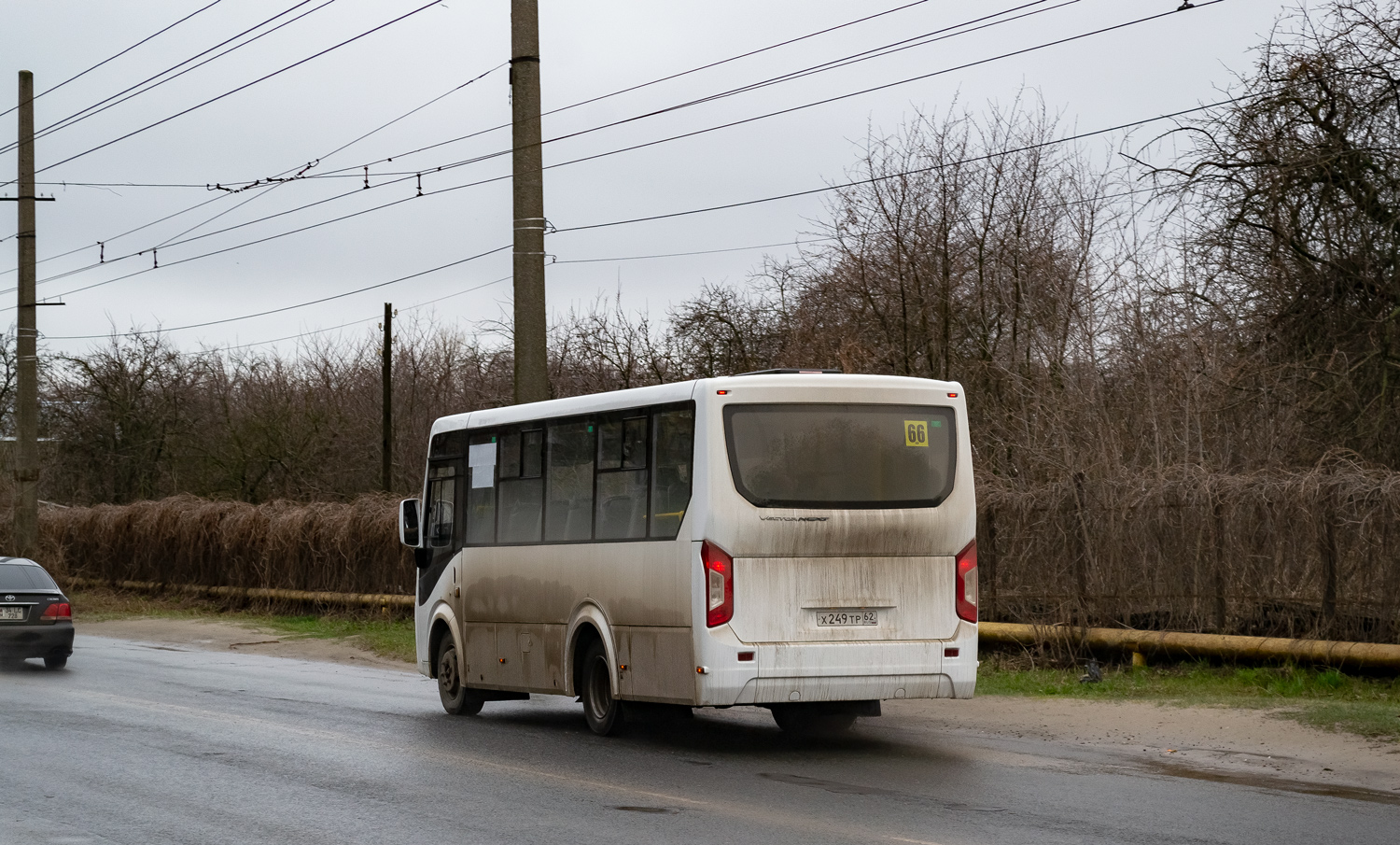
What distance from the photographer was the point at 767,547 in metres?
11.3

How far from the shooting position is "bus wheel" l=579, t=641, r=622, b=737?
41.4 ft

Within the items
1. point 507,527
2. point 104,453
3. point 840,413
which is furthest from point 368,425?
point 840,413

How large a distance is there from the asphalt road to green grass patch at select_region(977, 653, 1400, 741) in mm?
2236

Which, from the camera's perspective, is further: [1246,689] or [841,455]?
[1246,689]

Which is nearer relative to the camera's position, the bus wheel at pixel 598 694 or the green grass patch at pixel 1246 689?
the green grass patch at pixel 1246 689

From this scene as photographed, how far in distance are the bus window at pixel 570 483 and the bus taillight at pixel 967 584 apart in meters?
3.10

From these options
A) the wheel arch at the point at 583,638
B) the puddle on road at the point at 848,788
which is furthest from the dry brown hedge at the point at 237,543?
the puddle on road at the point at 848,788

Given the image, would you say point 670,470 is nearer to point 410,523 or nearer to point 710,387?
point 710,387

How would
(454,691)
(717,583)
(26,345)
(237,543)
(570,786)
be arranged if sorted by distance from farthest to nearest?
1. (237,543)
2. (26,345)
3. (454,691)
4. (717,583)
5. (570,786)

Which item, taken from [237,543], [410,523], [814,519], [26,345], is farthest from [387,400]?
[814,519]

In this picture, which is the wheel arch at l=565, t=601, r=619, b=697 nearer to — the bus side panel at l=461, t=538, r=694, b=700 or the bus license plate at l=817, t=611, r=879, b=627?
the bus side panel at l=461, t=538, r=694, b=700

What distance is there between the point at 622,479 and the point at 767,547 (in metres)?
1.63

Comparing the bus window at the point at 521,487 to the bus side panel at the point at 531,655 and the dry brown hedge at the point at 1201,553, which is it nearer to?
the bus side panel at the point at 531,655

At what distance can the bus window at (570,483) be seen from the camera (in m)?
12.9
